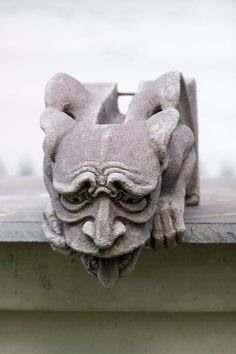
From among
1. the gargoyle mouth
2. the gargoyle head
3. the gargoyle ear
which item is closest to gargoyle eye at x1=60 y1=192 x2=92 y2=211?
the gargoyle head

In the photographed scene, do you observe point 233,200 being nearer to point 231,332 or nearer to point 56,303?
point 231,332

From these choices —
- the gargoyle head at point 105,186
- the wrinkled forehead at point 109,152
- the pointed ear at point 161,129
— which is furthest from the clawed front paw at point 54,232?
the pointed ear at point 161,129

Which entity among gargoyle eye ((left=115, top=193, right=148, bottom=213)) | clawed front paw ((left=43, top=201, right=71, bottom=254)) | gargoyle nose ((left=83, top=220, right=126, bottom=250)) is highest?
gargoyle eye ((left=115, top=193, right=148, bottom=213))

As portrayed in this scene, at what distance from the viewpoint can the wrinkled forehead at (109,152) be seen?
4.42ft

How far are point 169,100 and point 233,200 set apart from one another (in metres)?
0.61

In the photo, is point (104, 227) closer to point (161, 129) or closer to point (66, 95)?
point (161, 129)

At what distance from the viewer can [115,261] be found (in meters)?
1.40

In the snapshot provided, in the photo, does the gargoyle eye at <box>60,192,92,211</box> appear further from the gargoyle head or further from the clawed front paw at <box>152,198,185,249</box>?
the clawed front paw at <box>152,198,185,249</box>

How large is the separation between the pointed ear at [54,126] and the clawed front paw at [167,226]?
224 millimetres

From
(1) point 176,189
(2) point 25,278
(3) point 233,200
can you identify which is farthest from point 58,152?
(3) point 233,200

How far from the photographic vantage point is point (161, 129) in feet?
4.66

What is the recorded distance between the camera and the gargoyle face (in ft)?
4.36

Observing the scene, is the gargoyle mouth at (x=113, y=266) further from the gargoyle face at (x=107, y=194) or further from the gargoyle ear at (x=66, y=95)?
the gargoyle ear at (x=66, y=95)

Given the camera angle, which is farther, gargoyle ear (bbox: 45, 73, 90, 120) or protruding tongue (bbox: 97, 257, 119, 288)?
gargoyle ear (bbox: 45, 73, 90, 120)
